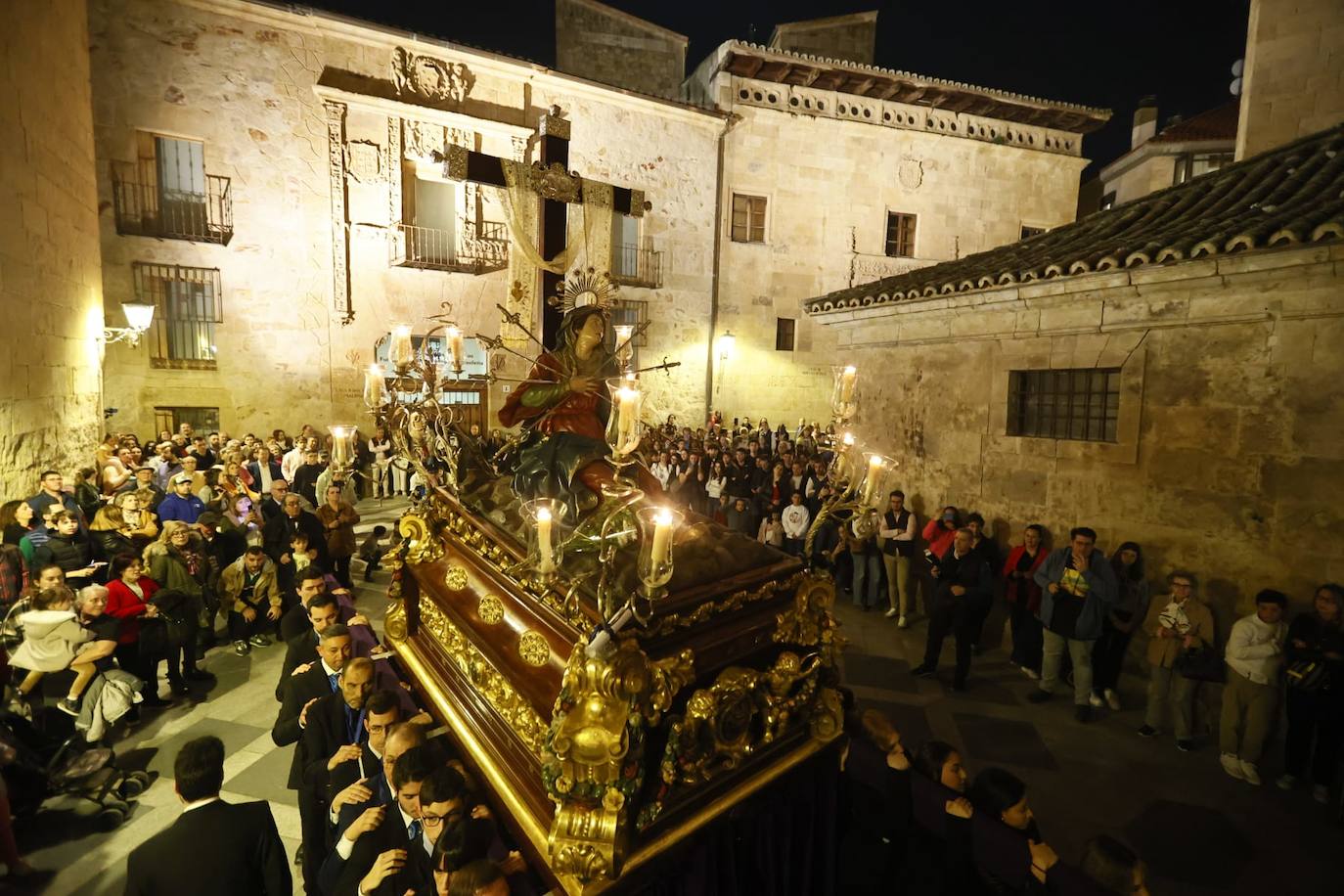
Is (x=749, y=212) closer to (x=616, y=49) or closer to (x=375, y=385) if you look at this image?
(x=616, y=49)

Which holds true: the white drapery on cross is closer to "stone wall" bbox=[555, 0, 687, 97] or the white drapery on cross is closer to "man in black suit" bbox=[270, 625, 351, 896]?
"man in black suit" bbox=[270, 625, 351, 896]

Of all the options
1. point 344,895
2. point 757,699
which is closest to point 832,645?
point 757,699

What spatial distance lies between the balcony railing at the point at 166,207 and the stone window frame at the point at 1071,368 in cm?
1458

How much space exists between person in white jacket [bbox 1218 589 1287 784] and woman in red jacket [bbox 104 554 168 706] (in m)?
8.24

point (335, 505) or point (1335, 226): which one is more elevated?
point (1335, 226)

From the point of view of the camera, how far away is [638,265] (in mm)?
16469

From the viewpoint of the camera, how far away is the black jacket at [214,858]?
222 centimetres

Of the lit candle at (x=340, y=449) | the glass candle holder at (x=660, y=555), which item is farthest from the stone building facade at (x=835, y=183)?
the glass candle holder at (x=660, y=555)

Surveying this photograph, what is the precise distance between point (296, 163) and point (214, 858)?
14653 mm

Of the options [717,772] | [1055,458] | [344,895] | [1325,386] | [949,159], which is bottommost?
[344,895]

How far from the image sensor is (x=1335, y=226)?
160 inches

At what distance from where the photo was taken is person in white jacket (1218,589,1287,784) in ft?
14.2

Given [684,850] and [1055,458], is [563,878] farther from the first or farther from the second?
[1055,458]

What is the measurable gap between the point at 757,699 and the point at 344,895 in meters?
1.94
